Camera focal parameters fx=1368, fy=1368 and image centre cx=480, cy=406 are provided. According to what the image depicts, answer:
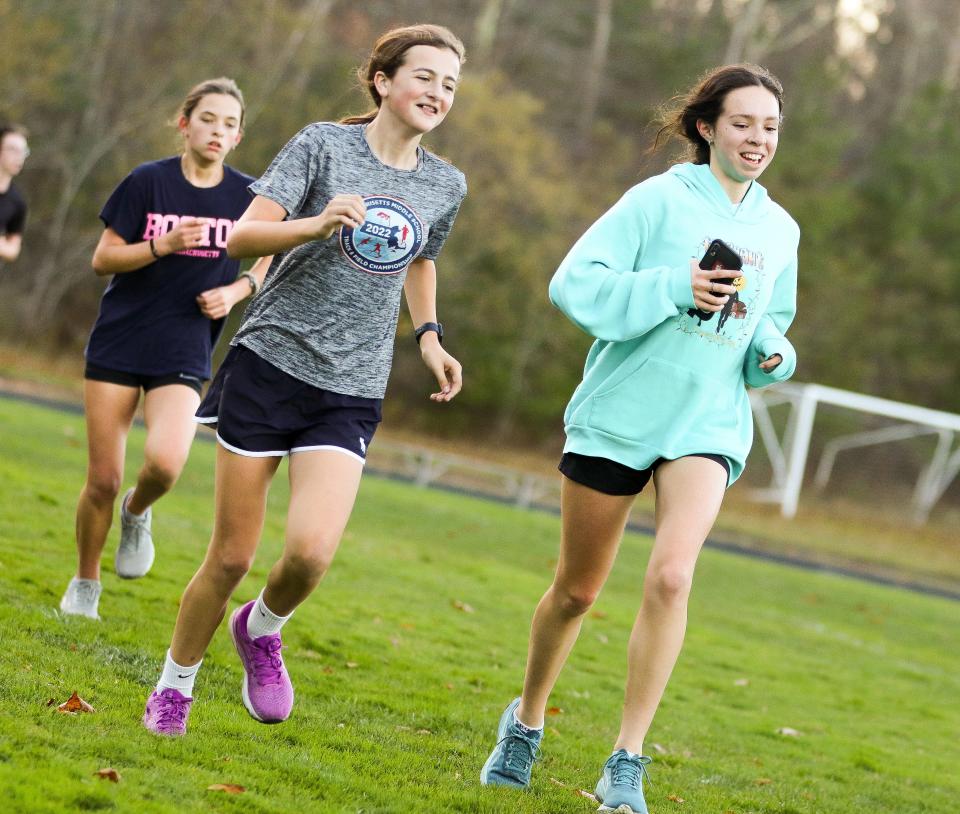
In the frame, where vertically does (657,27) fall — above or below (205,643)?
above

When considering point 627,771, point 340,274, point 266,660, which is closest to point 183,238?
point 340,274

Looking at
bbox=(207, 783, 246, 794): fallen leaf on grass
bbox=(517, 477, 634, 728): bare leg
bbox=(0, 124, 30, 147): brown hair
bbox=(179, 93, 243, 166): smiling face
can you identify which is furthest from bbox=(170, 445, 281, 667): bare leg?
bbox=(0, 124, 30, 147): brown hair

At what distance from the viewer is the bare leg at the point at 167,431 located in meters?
5.86

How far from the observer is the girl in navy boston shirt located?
590 cm

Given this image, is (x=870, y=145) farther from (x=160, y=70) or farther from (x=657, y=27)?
(x=160, y=70)

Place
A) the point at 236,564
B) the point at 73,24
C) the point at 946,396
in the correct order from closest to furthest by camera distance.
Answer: the point at 236,564 → the point at 73,24 → the point at 946,396

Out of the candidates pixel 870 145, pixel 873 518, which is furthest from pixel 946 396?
pixel 873 518

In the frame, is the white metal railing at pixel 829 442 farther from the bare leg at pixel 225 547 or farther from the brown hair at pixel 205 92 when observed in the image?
the bare leg at pixel 225 547

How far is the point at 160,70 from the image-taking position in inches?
1241

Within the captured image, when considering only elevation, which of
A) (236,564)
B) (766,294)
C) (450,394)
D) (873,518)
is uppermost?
(873,518)

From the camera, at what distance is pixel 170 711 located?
173 inches

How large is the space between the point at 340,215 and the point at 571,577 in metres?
1.47

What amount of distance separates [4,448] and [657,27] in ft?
101

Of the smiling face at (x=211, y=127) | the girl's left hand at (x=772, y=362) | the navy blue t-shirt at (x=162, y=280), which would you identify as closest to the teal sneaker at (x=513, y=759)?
the girl's left hand at (x=772, y=362)
